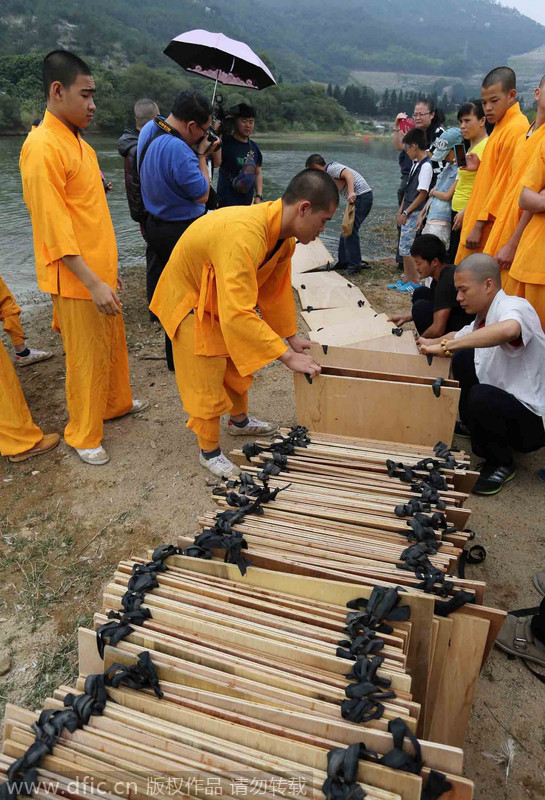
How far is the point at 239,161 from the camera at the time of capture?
247 inches

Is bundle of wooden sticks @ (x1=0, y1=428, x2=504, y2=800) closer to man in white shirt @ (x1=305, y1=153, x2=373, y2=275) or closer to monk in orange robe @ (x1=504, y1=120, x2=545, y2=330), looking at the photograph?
monk in orange robe @ (x1=504, y1=120, x2=545, y2=330)

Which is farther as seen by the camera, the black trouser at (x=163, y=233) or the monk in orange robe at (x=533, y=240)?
the black trouser at (x=163, y=233)

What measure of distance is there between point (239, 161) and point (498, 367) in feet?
14.8

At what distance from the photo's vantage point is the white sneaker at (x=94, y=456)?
12.1 ft

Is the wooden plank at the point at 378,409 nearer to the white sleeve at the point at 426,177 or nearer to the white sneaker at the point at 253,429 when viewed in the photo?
the white sneaker at the point at 253,429

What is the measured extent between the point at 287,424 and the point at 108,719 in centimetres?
307

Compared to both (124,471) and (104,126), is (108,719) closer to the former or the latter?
(124,471)

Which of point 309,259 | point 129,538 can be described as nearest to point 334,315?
point 309,259

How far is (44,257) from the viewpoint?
125 inches

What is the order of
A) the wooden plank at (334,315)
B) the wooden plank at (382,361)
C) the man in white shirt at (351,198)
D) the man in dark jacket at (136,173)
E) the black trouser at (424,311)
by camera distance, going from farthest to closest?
the man in white shirt at (351,198), the wooden plank at (334,315), the man in dark jacket at (136,173), the black trouser at (424,311), the wooden plank at (382,361)

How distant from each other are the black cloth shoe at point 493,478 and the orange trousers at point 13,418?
3.18 m

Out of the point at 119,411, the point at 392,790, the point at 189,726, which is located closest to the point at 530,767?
the point at 392,790

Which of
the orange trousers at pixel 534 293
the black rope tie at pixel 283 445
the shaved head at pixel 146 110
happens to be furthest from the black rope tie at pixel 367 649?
the shaved head at pixel 146 110

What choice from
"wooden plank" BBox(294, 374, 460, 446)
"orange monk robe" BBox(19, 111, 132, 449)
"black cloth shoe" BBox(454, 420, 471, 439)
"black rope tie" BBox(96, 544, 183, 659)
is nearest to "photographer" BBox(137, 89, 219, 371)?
"orange monk robe" BBox(19, 111, 132, 449)
